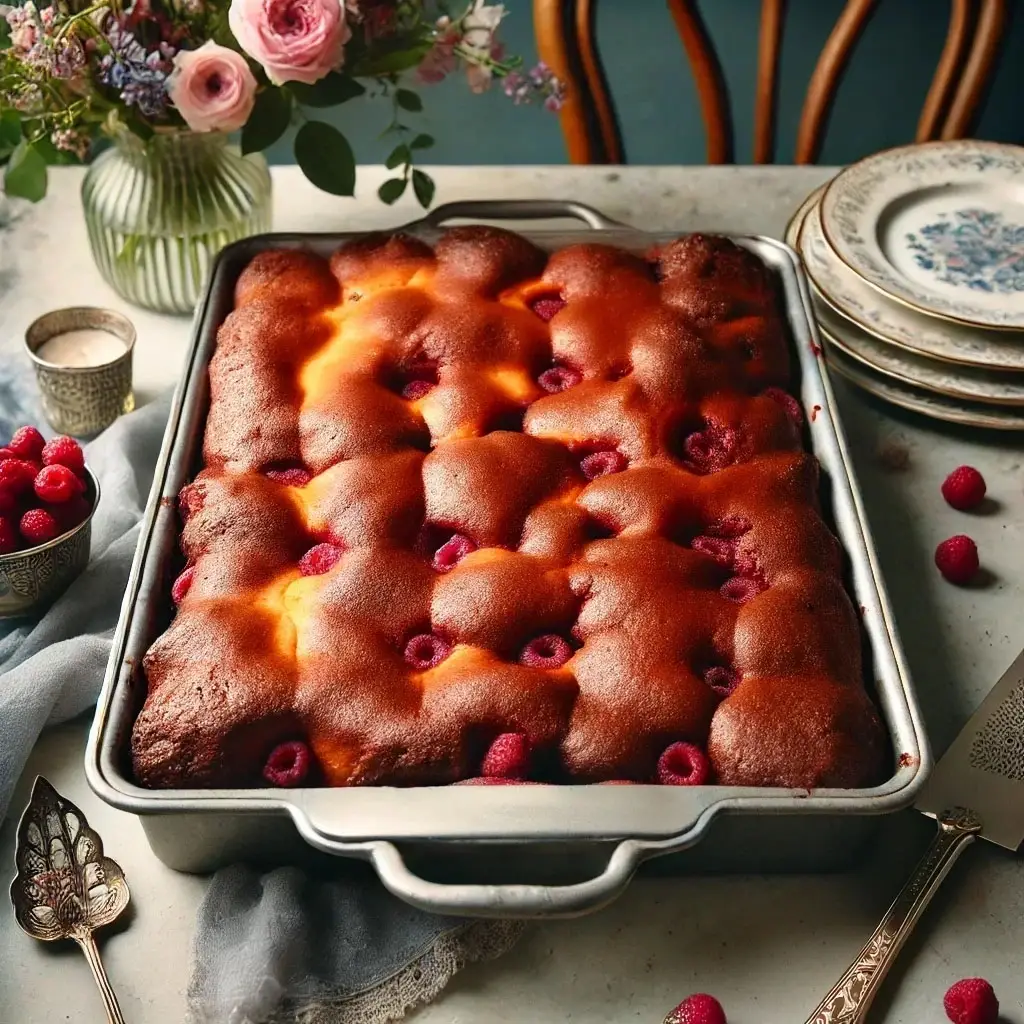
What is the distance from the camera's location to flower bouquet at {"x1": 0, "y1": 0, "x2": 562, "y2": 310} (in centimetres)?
138

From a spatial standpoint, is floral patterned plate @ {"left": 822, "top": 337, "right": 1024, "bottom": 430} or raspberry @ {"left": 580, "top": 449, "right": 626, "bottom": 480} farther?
floral patterned plate @ {"left": 822, "top": 337, "right": 1024, "bottom": 430}

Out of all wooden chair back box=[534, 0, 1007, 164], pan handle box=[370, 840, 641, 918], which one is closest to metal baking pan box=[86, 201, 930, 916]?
pan handle box=[370, 840, 641, 918]

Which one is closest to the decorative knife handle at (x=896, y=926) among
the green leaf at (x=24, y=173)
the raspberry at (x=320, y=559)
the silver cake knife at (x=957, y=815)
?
the silver cake knife at (x=957, y=815)

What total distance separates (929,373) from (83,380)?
0.93 metres

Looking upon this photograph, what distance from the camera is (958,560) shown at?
1392 millimetres

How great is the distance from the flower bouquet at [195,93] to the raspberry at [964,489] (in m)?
0.62

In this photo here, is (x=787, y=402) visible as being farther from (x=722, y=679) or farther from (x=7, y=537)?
(x=7, y=537)

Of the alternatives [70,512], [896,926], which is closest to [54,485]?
[70,512]

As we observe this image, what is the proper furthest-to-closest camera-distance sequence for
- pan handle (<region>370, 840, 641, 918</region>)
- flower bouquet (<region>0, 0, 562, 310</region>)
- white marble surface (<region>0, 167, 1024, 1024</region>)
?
flower bouquet (<region>0, 0, 562, 310</region>) → white marble surface (<region>0, 167, 1024, 1024</region>) → pan handle (<region>370, 840, 641, 918</region>)

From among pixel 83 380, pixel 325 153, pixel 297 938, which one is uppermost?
pixel 325 153

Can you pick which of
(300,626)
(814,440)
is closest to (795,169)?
(814,440)

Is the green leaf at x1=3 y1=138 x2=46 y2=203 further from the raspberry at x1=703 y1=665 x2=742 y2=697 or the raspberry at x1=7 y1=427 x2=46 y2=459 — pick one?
the raspberry at x1=703 y1=665 x2=742 y2=697

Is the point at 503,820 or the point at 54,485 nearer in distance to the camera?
the point at 503,820

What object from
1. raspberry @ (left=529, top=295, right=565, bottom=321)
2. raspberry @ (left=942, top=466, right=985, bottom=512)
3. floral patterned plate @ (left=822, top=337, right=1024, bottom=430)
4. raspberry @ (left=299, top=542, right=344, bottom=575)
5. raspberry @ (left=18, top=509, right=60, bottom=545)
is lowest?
raspberry @ (left=942, top=466, right=985, bottom=512)
